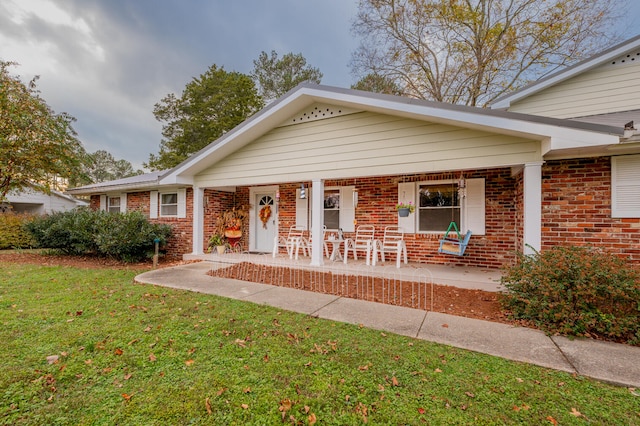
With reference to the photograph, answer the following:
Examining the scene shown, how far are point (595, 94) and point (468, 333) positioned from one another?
745 cm

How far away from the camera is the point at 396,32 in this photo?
13.2 metres

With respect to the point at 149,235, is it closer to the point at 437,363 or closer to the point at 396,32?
the point at 437,363

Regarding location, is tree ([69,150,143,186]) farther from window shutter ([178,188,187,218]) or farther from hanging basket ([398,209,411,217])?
hanging basket ([398,209,411,217])

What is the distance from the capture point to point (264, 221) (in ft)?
32.4

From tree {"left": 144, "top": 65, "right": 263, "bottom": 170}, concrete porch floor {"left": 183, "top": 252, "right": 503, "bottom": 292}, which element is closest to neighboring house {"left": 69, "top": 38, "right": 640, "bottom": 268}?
concrete porch floor {"left": 183, "top": 252, "right": 503, "bottom": 292}

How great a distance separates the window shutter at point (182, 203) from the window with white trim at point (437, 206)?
748 cm

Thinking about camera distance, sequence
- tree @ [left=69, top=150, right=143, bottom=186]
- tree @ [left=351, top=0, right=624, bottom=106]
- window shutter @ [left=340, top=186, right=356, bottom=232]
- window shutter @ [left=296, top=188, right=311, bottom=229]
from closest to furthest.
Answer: window shutter @ [left=340, top=186, right=356, bottom=232] → window shutter @ [left=296, top=188, right=311, bottom=229] → tree @ [left=351, top=0, right=624, bottom=106] → tree @ [left=69, top=150, right=143, bottom=186]

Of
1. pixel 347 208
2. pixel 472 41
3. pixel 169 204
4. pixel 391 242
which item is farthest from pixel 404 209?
pixel 472 41

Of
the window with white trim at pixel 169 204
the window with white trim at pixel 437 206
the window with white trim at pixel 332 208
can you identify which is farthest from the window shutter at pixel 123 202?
the window with white trim at pixel 437 206

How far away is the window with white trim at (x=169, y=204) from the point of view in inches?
383

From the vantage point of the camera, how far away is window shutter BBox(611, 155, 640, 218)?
4660 millimetres

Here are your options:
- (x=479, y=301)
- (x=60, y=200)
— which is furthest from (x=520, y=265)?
(x=60, y=200)

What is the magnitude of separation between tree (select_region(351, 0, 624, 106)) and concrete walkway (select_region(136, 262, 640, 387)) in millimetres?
12863

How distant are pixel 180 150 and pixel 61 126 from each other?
506 inches
